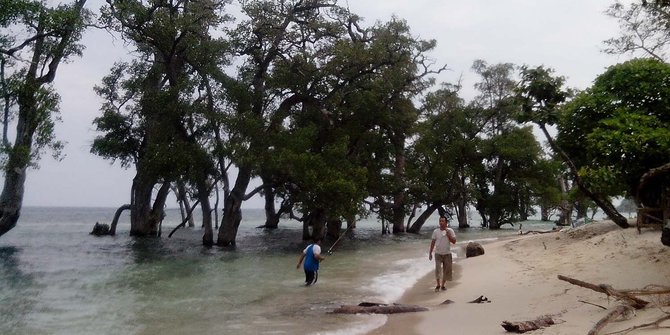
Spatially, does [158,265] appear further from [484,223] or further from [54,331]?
[484,223]

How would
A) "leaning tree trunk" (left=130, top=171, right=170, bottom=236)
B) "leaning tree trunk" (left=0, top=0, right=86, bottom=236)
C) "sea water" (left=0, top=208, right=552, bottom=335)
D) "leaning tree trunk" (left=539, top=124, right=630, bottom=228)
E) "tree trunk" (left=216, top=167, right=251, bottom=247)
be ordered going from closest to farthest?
"sea water" (left=0, top=208, right=552, bottom=335)
"leaning tree trunk" (left=539, top=124, right=630, bottom=228)
"leaning tree trunk" (left=0, top=0, right=86, bottom=236)
"tree trunk" (left=216, top=167, right=251, bottom=247)
"leaning tree trunk" (left=130, top=171, right=170, bottom=236)

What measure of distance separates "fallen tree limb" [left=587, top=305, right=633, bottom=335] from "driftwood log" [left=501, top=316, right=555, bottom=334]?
84 centimetres

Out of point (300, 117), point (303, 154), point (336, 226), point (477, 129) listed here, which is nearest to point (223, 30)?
point (300, 117)

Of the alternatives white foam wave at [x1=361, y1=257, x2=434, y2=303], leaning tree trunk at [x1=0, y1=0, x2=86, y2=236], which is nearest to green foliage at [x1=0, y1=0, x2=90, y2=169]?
leaning tree trunk at [x1=0, y1=0, x2=86, y2=236]

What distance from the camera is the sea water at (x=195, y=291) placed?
982cm

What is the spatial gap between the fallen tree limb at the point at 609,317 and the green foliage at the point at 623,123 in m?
6.09

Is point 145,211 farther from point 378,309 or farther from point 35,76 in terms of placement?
point 378,309

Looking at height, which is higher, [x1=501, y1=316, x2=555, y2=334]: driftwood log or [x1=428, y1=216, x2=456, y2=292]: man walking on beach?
[x1=428, y1=216, x2=456, y2=292]: man walking on beach

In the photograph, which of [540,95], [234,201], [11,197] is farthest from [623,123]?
[11,197]

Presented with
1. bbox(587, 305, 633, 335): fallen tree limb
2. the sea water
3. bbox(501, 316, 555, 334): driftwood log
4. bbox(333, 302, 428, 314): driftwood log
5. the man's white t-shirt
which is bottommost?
the sea water

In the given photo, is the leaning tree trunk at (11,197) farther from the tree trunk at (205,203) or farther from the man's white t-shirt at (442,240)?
the man's white t-shirt at (442,240)

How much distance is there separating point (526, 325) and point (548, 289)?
323 centimetres

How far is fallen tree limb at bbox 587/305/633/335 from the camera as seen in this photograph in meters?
5.88

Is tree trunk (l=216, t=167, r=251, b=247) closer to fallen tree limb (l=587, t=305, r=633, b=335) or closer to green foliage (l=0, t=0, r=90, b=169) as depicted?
green foliage (l=0, t=0, r=90, b=169)
